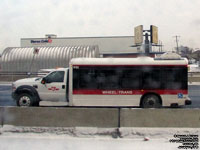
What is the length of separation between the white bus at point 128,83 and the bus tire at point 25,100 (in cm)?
167

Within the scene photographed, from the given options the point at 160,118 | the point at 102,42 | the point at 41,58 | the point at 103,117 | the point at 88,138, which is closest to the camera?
the point at 88,138

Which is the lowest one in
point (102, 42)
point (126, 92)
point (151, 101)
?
point (151, 101)

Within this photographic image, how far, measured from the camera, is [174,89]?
11.8 m

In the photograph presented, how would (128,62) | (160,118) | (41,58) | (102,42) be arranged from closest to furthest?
(160,118) < (128,62) < (41,58) < (102,42)

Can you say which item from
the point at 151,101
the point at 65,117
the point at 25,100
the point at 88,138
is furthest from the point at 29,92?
the point at 88,138

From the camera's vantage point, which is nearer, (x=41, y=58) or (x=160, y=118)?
(x=160, y=118)

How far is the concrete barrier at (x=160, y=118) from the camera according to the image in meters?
7.70

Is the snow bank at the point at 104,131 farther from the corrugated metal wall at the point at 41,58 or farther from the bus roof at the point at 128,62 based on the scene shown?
the corrugated metal wall at the point at 41,58

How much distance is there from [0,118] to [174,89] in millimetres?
6855

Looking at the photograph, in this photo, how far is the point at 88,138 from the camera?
24.1 feet

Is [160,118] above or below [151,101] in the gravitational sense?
below

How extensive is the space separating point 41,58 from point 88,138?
37385mm

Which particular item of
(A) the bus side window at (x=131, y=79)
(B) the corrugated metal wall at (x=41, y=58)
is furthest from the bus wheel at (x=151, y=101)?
(B) the corrugated metal wall at (x=41, y=58)

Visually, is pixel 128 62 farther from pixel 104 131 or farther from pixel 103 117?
pixel 104 131
